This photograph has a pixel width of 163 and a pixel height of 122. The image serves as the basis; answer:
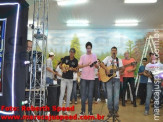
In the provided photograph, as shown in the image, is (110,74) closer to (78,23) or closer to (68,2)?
(68,2)

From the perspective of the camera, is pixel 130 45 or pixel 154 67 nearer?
pixel 154 67

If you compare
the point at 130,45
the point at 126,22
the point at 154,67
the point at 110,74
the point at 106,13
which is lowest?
the point at 110,74

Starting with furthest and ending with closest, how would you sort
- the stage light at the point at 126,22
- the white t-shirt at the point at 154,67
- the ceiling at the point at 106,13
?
the stage light at the point at 126,22 → the ceiling at the point at 106,13 → the white t-shirt at the point at 154,67

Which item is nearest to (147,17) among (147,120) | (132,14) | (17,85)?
(132,14)

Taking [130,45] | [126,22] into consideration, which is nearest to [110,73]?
[126,22]

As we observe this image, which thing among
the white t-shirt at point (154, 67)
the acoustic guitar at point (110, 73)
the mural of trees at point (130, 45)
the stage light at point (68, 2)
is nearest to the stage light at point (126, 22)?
the mural of trees at point (130, 45)

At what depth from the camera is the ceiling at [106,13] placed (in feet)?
20.0

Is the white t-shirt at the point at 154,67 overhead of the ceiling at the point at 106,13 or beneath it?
beneath

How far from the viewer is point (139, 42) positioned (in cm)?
888

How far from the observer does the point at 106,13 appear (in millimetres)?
6988

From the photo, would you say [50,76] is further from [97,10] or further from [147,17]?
[147,17]

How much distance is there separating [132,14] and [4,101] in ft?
21.3

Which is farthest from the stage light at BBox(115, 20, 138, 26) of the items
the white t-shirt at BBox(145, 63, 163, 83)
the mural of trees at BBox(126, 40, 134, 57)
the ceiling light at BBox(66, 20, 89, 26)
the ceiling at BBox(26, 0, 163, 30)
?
the white t-shirt at BBox(145, 63, 163, 83)

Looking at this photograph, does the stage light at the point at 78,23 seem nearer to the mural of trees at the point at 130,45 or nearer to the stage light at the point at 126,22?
the stage light at the point at 126,22
